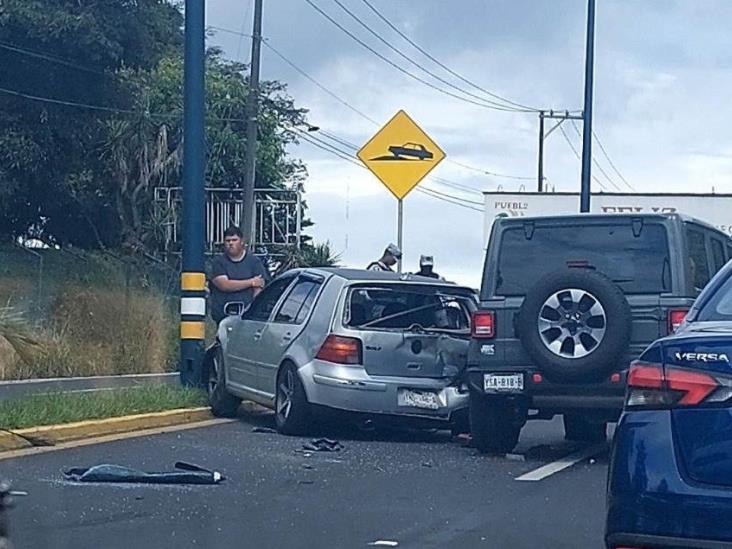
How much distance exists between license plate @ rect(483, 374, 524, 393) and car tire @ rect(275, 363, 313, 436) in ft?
5.53

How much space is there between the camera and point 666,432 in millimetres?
4859

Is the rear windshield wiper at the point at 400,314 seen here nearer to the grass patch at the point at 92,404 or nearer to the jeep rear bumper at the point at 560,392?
the jeep rear bumper at the point at 560,392

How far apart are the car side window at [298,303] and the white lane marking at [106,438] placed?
1.20 m

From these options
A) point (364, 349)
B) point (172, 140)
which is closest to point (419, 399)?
point (364, 349)

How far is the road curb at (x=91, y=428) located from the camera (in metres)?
10.7

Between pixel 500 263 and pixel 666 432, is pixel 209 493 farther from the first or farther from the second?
pixel 666 432

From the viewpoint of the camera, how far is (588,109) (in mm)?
27031

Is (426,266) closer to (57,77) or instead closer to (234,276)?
(234,276)

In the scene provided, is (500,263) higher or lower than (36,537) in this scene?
higher

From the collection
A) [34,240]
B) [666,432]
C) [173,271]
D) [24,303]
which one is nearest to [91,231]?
[34,240]

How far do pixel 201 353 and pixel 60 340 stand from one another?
6031mm

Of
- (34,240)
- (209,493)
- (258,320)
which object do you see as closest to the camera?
(209,493)

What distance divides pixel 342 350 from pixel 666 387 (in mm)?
7232

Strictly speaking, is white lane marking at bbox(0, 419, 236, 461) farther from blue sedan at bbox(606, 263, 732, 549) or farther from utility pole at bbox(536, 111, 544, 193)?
utility pole at bbox(536, 111, 544, 193)
